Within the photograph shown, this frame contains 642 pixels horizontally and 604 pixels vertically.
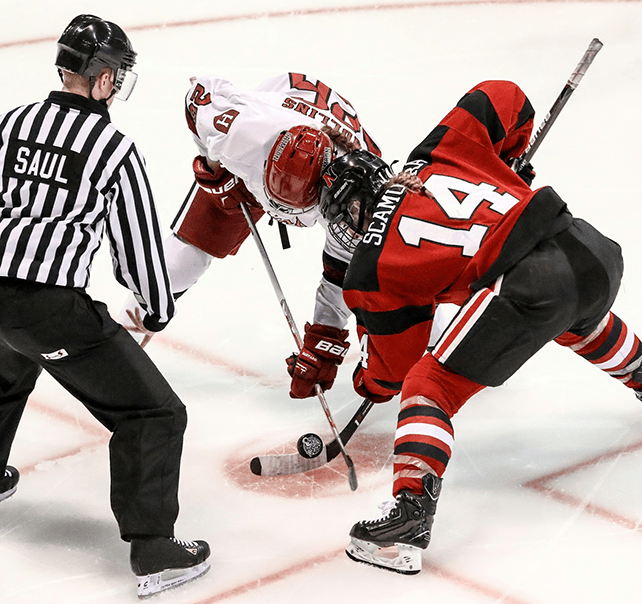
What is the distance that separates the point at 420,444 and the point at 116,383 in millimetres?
715

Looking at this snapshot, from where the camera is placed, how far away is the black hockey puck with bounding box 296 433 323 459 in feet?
8.80

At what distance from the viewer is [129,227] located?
220 centimetres

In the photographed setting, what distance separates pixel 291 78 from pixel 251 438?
1171 mm

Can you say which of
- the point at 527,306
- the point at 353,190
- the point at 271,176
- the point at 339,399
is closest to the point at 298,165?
the point at 271,176

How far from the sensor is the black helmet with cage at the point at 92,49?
217cm

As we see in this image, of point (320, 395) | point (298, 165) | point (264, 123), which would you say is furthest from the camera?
point (320, 395)

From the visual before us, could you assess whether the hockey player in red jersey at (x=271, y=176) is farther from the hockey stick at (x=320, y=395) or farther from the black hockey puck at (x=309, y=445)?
the black hockey puck at (x=309, y=445)

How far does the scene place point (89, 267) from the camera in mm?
2197

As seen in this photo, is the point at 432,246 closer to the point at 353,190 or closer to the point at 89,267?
the point at 353,190

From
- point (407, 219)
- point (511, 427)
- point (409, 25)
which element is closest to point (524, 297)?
point (407, 219)

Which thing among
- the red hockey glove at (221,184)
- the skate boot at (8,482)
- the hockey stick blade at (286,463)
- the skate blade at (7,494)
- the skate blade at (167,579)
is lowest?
the skate blade at (7,494)

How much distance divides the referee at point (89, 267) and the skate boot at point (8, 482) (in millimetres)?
488

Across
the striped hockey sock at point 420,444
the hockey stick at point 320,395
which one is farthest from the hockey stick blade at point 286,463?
the striped hockey sock at point 420,444

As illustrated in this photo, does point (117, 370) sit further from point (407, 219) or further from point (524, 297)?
point (524, 297)
